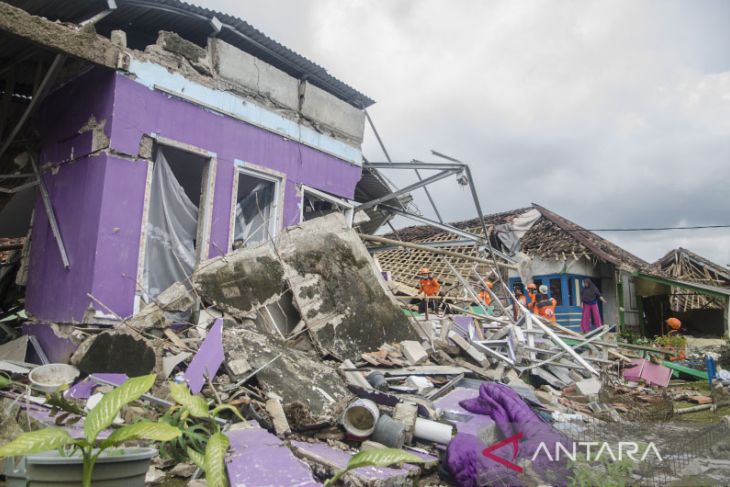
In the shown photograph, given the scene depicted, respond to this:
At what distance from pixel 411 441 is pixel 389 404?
0.52 meters

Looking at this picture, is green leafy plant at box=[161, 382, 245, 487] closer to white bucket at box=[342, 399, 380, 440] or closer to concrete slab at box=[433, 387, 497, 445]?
white bucket at box=[342, 399, 380, 440]

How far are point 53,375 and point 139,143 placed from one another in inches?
122

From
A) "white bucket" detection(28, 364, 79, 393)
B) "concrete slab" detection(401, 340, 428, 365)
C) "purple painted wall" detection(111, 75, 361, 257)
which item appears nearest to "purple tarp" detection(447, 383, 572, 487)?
"concrete slab" detection(401, 340, 428, 365)

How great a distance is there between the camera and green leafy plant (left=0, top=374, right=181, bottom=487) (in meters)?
2.22

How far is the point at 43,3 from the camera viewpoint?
643 centimetres

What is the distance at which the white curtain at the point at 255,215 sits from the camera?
8430mm

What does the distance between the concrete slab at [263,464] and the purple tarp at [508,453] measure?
1229mm

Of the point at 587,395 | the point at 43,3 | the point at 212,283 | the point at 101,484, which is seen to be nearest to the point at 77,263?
the point at 212,283

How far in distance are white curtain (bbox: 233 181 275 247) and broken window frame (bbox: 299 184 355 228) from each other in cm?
61

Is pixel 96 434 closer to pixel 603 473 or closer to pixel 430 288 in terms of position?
pixel 603 473

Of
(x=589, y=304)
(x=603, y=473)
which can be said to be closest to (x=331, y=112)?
(x=603, y=473)

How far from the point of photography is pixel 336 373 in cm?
607

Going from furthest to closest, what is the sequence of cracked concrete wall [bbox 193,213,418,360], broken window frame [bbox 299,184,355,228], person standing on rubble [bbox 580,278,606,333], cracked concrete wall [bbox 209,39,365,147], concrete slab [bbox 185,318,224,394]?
person standing on rubble [bbox 580,278,606,333] → broken window frame [bbox 299,184,355,228] → cracked concrete wall [bbox 209,39,365,147] → cracked concrete wall [bbox 193,213,418,360] → concrete slab [bbox 185,318,224,394]

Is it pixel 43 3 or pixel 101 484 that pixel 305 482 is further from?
pixel 43 3
